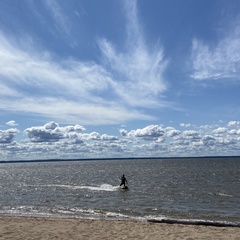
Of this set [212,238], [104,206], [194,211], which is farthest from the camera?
[104,206]

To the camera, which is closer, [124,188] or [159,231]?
[159,231]

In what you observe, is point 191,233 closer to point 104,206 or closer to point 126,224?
point 126,224

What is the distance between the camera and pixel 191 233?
1703 cm

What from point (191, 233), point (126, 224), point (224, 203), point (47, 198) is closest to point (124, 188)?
point (47, 198)

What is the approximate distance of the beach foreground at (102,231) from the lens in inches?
632

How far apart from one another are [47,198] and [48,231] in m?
19.7

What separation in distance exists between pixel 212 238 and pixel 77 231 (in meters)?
6.81

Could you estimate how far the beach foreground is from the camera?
1606cm

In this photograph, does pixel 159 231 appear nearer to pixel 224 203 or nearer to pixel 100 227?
pixel 100 227

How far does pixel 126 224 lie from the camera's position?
1980cm

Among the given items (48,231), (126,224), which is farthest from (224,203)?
(48,231)

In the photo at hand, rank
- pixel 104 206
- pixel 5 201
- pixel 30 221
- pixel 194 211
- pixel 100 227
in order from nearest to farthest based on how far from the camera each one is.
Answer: pixel 100 227 < pixel 30 221 < pixel 194 211 < pixel 104 206 < pixel 5 201

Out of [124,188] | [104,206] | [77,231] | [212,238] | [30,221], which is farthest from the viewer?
[124,188]

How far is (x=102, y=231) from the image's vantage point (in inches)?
690
